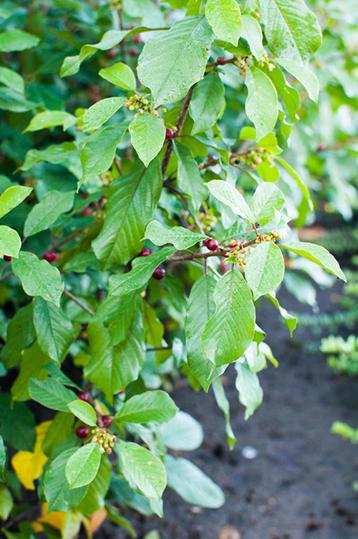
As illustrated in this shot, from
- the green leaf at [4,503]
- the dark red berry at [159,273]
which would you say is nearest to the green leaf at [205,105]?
the dark red berry at [159,273]

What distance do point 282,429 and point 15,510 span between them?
113 cm

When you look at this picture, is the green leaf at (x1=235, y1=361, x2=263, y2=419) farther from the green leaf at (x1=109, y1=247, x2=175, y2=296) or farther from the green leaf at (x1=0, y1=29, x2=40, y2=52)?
the green leaf at (x1=0, y1=29, x2=40, y2=52)

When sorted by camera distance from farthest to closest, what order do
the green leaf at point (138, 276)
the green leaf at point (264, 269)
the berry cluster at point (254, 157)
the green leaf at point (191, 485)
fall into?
the green leaf at point (191, 485)
the berry cluster at point (254, 157)
the green leaf at point (138, 276)
the green leaf at point (264, 269)

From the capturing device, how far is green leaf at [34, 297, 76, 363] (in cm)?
113

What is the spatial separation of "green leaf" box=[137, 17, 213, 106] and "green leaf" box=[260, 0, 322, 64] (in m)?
0.10

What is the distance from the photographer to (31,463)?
146 cm

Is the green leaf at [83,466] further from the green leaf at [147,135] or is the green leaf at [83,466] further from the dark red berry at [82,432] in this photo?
the green leaf at [147,135]

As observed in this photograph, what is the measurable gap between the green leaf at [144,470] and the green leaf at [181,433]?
0.60 metres

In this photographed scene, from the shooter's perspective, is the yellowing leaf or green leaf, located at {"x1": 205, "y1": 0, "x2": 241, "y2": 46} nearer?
green leaf, located at {"x1": 205, "y1": 0, "x2": 241, "y2": 46}

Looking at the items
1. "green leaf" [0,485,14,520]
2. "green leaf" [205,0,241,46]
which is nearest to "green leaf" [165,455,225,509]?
"green leaf" [0,485,14,520]

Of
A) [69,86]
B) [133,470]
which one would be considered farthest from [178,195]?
[69,86]

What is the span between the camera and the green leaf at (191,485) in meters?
1.58

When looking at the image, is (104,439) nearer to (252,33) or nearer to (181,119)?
(181,119)

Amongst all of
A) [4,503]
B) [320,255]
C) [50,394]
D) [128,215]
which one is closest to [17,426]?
[4,503]
